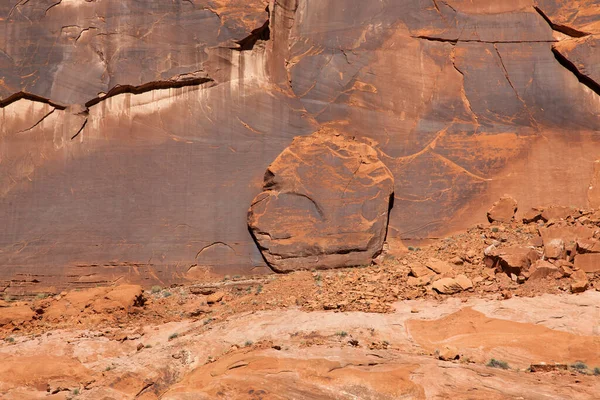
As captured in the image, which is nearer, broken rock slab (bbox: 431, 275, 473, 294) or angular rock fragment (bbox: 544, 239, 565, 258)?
broken rock slab (bbox: 431, 275, 473, 294)

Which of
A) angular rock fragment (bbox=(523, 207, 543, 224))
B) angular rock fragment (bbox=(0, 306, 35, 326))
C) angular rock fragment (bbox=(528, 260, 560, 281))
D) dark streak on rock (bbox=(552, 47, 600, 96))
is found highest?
dark streak on rock (bbox=(552, 47, 600, 96))

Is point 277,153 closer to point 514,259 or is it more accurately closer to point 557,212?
point 514,259

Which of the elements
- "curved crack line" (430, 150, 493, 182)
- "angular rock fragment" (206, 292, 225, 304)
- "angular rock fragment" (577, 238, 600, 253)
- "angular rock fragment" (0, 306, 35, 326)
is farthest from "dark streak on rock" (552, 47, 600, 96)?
"angular rock fragment" (0, 306, 35, 326)

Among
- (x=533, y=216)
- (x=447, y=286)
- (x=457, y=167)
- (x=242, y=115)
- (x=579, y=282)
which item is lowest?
(x=447, y=286)

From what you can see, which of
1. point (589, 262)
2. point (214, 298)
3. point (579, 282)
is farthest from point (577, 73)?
point (214, 298)

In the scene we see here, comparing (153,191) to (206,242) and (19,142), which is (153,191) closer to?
(206,242)

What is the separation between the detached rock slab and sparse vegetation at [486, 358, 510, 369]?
160 inches

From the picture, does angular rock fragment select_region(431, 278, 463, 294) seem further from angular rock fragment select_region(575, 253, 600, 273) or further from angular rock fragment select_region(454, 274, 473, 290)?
angular rock fragment select_region(575, 253, 600, 273)

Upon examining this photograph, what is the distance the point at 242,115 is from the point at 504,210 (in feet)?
17.3

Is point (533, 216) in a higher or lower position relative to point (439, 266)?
higher

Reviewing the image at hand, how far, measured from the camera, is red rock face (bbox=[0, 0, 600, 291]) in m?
12.8

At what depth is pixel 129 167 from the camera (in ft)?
43.0

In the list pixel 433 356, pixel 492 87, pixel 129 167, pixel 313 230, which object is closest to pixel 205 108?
pixel 129 167

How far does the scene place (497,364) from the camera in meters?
8.38
